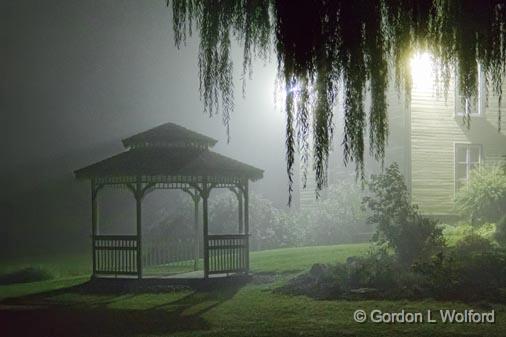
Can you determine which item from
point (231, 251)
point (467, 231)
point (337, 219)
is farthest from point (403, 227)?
point (337, 219)

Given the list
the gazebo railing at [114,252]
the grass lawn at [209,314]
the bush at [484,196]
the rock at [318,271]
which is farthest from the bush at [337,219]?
the gazebo railing at [114,252]

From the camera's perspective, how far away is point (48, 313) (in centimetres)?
1427

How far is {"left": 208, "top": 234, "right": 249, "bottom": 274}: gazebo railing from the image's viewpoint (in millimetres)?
18203

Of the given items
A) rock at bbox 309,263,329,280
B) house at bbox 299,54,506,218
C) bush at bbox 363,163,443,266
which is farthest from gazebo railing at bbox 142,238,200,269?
house at bbox 299,54,506,218

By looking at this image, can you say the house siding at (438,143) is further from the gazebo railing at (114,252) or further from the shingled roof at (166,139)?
the gazebo railing at (114,252)

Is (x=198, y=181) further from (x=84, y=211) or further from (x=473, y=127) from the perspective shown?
(x=84, y=211)

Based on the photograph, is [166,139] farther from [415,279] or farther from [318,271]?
[415,279]

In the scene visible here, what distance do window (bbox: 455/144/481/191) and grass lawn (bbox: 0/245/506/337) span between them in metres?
12.4

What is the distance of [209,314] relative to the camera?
13359 mm

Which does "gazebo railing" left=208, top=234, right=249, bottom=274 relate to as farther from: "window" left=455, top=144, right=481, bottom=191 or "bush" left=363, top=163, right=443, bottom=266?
"window" left=455, top=144, right=481, bottom=191

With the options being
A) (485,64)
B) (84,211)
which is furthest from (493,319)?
(84,211)

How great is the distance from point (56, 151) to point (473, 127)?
109ft

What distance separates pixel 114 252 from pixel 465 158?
16.5m

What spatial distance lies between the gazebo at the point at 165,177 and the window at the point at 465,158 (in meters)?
11.8
